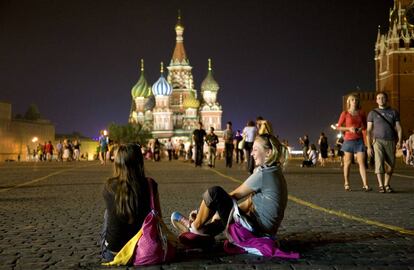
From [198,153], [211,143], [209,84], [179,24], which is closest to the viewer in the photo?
[211,143]

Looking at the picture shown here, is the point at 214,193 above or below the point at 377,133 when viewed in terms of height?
below

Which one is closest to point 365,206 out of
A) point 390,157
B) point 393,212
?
point 393,212

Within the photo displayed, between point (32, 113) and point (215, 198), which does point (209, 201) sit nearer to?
point (215, 198)

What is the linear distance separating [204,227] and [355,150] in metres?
7.11

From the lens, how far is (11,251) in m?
5.91

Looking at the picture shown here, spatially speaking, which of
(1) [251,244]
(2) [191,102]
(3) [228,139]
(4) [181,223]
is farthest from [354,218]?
(2) [191,102]

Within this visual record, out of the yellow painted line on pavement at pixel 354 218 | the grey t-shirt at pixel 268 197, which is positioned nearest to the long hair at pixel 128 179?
the grey t-shirt at pixel 268 197

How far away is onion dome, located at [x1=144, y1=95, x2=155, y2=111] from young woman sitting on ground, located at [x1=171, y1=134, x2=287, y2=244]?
121 m

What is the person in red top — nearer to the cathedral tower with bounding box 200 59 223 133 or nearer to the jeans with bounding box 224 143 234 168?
the jeans with bounding box 224 143 234 168

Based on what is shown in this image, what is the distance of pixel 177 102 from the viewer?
12288cm

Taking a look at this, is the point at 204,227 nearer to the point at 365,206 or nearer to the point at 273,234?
the point at 273,234

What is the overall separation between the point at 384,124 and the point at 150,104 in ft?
379

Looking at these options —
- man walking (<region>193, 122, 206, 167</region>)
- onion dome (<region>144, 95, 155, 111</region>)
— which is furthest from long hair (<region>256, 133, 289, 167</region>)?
onion dome (<region>144, 95, 155, 111</region>)

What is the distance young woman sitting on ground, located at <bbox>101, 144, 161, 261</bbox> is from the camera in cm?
541
